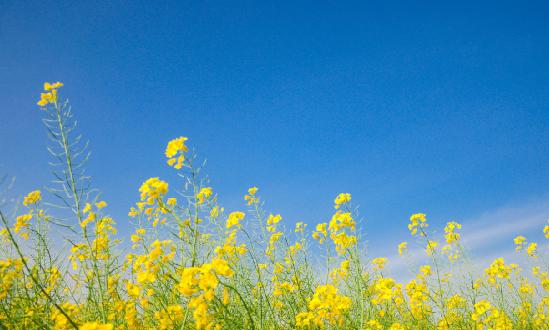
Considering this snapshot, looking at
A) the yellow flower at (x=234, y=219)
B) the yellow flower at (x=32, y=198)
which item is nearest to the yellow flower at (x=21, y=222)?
the yellow flower at (x=32, y=198)

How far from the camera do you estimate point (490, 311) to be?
4.63 m

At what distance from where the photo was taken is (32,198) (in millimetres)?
3914

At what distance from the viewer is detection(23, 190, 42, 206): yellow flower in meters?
3.88

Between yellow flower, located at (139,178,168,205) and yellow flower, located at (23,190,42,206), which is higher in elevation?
yellow flower, located at (23,190,42,206)

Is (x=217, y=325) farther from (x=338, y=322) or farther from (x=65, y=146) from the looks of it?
(x=65, y=146)

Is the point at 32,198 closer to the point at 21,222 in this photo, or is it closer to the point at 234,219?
the point at 21,222

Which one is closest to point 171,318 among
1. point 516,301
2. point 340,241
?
point 340,241

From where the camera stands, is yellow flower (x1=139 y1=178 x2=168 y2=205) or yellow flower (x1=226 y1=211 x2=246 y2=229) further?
yellow flower (x1=226 y1=211 x2=246 y2=229)

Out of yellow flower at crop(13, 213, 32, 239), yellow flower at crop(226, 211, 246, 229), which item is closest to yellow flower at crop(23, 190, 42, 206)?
yellow flower at crop(13, 213, 32, 239)

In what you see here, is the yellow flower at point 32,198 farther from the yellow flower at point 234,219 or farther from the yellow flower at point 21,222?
the yellow flower at point 234,219

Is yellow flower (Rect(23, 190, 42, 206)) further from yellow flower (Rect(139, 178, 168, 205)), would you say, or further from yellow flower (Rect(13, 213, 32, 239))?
yellow flower (Rect(139, 178, 168, 205))

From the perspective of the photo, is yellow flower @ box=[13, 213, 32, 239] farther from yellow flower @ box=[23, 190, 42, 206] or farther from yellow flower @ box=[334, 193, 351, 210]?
yellow flower @ box=[334, 193, 351, 210]

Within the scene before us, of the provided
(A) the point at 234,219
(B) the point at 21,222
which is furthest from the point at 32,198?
(A) the point at 234,219

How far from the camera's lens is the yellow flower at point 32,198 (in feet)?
12.7
